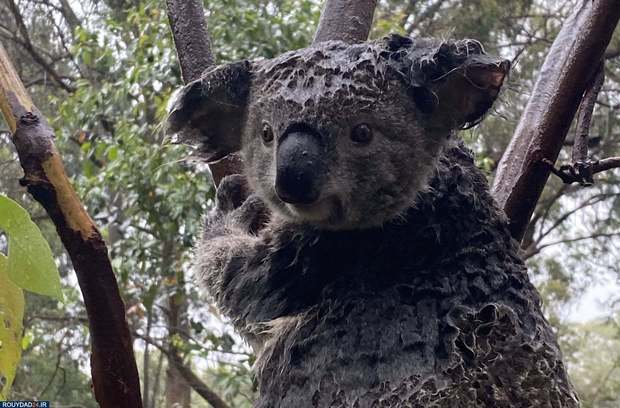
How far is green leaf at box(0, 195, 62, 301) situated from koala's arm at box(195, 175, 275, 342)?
132 centimetres

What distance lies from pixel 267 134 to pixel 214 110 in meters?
0.28

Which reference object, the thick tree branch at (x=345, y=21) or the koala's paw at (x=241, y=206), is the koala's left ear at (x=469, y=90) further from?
the koala's paw at (x=241, y=206)

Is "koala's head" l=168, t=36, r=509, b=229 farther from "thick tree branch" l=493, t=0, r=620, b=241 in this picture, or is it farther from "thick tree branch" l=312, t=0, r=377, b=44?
"thick tree branch" l=312, t=0, r=377, b=44

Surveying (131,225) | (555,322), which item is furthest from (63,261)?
(555,322)

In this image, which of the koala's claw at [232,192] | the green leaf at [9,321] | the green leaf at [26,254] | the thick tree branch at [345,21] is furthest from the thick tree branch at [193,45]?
the green leaf at [26,254]

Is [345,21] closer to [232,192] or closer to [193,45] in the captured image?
[193,45]

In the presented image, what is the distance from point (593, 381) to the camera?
10.9 meters

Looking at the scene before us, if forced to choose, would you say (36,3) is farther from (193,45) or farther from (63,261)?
(193,45)

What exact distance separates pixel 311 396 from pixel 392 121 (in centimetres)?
73

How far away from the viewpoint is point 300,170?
1.72m

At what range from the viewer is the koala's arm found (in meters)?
2.38

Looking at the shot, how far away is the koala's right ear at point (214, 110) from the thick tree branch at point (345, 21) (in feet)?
1.65

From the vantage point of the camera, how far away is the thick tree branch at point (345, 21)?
2.57 metres

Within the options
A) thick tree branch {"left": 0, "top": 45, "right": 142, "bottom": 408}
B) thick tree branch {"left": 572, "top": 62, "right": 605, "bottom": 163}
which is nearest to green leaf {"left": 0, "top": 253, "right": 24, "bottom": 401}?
thick tree branch {"left": 0, "top": 45, "right": 142, "bottom": 408}
